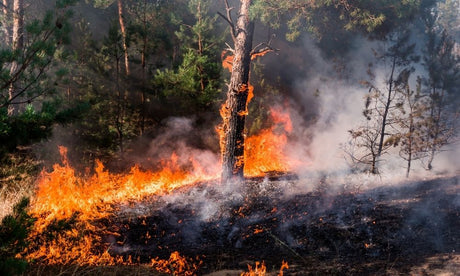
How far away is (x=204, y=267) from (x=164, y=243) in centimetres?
165

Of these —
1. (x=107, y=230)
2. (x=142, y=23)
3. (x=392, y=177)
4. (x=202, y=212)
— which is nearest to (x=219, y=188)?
(x=202, y=212)

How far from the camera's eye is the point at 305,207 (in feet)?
30.3

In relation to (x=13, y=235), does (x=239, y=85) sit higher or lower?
higher

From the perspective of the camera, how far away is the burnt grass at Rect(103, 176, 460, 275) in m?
7.00

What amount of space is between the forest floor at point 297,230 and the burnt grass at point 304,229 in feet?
0.08

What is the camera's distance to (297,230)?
8.25 m

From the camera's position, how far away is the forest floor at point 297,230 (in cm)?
675

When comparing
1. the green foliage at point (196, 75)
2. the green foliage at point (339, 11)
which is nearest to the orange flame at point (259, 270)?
the green foliage at point (339, 11)

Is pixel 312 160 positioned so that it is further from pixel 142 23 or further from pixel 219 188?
pixel 142 23

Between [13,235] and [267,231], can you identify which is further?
[267,231]

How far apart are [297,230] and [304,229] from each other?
0.62 feet

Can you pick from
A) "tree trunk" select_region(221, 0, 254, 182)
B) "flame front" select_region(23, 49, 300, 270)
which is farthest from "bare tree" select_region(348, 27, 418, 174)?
"tree trunk" select_region(221, 0, 254, 182)

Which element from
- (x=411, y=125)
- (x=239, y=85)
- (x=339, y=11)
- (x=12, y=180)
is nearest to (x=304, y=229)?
(x=239, y=85)

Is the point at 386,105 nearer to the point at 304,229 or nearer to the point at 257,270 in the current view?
the point at 304,229
